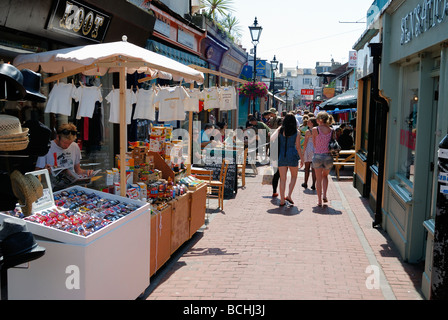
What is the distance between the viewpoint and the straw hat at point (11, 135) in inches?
114

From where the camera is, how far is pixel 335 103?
58.3 feet

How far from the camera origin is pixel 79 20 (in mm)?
8125

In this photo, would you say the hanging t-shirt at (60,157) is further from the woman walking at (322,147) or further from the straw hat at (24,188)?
the woman walking at (322,147)

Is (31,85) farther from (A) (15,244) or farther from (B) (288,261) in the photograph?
(B) (288,261)

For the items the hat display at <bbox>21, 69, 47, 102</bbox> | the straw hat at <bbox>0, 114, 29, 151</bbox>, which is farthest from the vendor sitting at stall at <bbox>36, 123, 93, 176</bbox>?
the straw hat at <bbox>0, 114, 29, 151</bbox>

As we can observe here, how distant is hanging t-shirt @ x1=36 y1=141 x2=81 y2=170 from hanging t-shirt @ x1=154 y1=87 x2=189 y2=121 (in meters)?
1.51

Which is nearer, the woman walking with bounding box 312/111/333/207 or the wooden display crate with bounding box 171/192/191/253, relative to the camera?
the wooden display crate with bounding box 171/192/191/253

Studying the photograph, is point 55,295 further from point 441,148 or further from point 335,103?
point 335,103

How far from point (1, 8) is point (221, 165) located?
17.7 feet

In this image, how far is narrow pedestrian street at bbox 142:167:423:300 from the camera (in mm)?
5121

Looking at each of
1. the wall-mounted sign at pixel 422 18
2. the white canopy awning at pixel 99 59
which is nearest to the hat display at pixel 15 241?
the white canopy awning at pixel 99 59

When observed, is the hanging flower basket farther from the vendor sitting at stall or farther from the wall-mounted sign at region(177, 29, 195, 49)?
the vendor sitting at stall

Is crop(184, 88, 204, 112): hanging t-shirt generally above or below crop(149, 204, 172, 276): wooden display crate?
above

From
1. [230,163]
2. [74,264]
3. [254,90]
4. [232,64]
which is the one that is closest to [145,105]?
[74,264]
